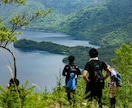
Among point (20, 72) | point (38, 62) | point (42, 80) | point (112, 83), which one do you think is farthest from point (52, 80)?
point (112, 83)

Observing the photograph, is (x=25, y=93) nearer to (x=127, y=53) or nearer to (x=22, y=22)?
(x=22, y=22)

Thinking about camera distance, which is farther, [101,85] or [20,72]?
[20,72]

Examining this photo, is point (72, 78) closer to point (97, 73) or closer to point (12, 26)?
point (97, 73)

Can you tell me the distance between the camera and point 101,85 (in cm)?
738

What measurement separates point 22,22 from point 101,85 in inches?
407

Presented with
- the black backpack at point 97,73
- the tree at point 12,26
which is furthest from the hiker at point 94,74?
the tree at point 12,26

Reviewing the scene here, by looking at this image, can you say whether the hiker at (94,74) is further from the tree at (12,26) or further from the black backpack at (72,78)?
the tree at (12,26)

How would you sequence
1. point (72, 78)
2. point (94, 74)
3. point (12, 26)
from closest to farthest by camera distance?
point (94, 74) < point (72, 78) < point (12, 26)

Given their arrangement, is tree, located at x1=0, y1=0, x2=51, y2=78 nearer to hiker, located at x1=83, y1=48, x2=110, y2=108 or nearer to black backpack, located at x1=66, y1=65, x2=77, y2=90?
black backpack, located at x1=66, y1=65, x2=77, y2=90

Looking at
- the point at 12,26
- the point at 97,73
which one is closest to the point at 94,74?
the point at 97,73

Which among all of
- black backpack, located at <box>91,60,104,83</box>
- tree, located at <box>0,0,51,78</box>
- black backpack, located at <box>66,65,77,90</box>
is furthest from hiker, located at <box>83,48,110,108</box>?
tree, located at <box>0,0,51,78</box>

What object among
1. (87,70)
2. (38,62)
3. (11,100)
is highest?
(38,62)

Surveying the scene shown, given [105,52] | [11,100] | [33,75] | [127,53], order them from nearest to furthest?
[11,100] < [127,53] < [33,75] < [105,52]

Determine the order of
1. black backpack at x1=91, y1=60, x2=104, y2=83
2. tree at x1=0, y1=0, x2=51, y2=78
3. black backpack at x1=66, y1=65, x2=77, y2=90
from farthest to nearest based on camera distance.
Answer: tree at x1=0, y1=0, x2=51, y2=78 < black backpack at x1=66, y1=65, x2=77, y2=90 < black backpack at x1=91, y1=60, x2=104, y2=83
